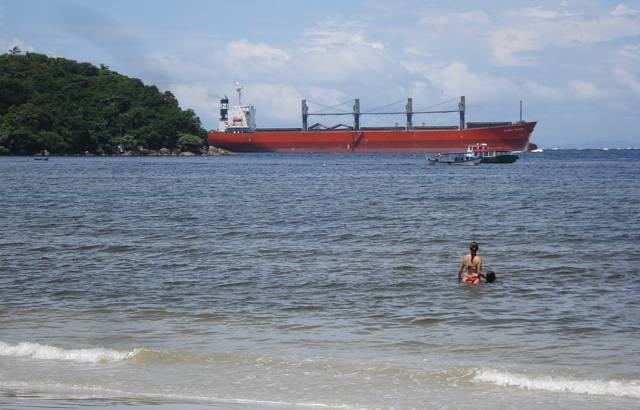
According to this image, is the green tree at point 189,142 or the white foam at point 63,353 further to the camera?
the green tree at point 189,142

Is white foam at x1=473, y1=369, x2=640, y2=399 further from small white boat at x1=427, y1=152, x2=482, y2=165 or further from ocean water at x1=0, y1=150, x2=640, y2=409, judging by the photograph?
small white boat at x1=427, y1=152, x2=482, y2=165

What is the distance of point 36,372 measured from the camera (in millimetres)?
10836

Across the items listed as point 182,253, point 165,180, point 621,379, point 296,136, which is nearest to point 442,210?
point 182,253

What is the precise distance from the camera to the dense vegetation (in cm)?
12000

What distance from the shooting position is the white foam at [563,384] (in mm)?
9906

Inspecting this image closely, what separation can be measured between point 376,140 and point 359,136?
249cm

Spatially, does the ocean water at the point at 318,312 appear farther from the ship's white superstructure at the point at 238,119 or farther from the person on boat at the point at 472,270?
the ship's white superstructure at the point at 238,119

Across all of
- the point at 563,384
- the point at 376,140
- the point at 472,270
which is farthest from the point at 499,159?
the point at 563,384

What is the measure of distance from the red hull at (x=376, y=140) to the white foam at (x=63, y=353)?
106480 millimetres

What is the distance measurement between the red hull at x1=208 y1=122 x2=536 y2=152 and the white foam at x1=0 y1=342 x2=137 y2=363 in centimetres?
10648

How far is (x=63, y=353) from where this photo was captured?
1173cm

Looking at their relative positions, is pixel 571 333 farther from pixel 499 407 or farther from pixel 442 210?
pixel 442 210

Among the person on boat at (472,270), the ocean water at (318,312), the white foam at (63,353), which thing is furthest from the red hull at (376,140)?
the white foam at (63,353)

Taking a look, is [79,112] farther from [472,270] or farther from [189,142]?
[472,270]
